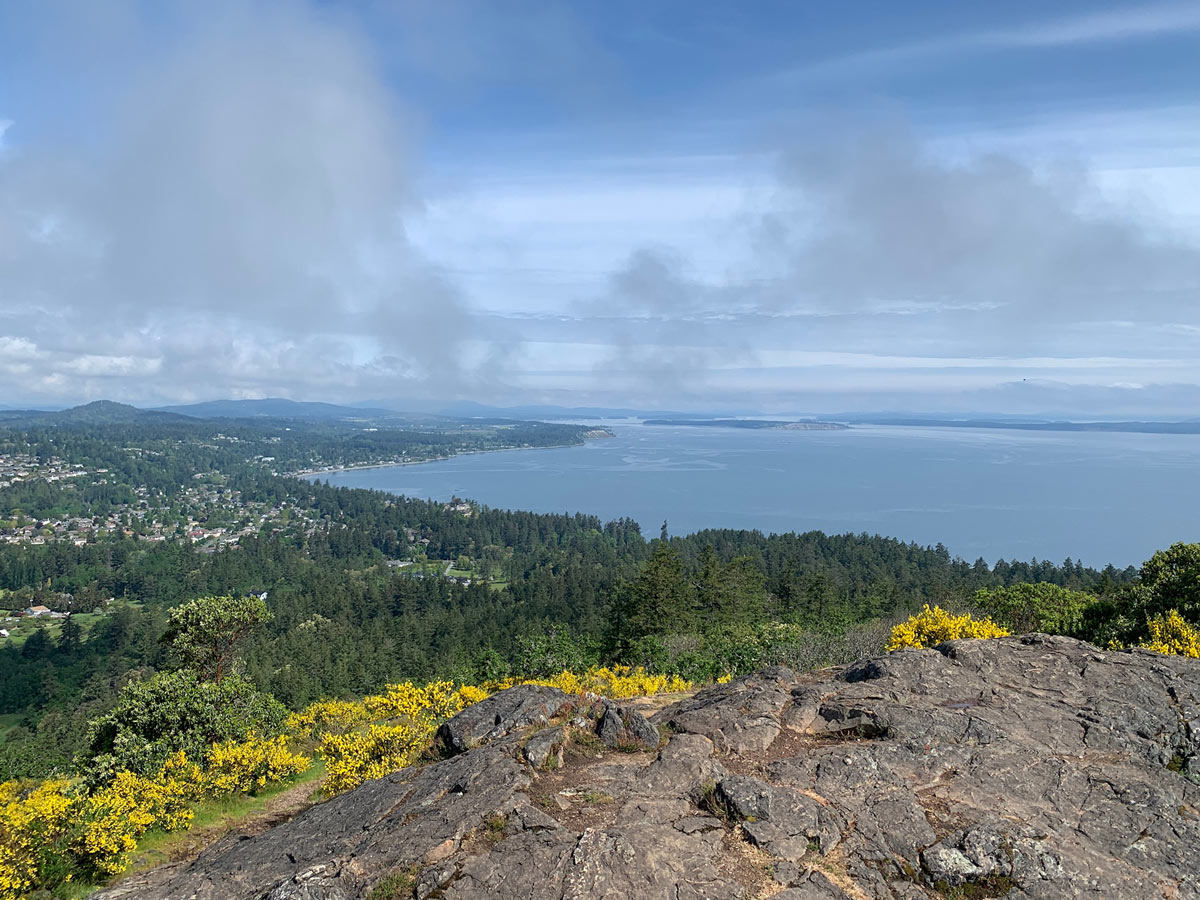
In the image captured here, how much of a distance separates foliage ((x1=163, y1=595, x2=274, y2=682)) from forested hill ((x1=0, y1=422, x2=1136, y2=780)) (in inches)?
411

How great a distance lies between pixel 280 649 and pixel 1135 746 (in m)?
67.2

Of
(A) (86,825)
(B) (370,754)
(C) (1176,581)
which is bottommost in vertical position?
(B) (370,754)

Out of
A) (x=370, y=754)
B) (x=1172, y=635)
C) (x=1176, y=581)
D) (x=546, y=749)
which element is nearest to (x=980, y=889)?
(x=546, y=749)

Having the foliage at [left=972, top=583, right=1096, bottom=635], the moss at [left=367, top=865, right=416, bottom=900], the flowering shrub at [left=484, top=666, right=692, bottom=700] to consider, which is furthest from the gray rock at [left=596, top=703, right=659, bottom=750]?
the foliage at [left=972, top=583, right=1096, bottom=635]

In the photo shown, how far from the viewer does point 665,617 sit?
39.3 metres

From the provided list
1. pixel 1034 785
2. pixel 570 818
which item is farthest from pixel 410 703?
pixel 1034 785

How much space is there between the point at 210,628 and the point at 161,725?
612 cm

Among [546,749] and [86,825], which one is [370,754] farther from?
[546,749]

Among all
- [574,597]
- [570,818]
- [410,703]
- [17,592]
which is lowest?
[17,592]

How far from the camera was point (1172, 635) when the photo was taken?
53.9ft

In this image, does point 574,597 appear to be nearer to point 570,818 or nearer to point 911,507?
point 570,818

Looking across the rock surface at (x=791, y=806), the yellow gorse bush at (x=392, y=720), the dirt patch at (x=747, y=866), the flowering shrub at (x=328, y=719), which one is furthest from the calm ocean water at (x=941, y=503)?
the dirt patch at (x=747, y=866)

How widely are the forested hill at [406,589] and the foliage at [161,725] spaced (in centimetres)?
1183

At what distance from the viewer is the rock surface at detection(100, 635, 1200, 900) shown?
23.3 ft
